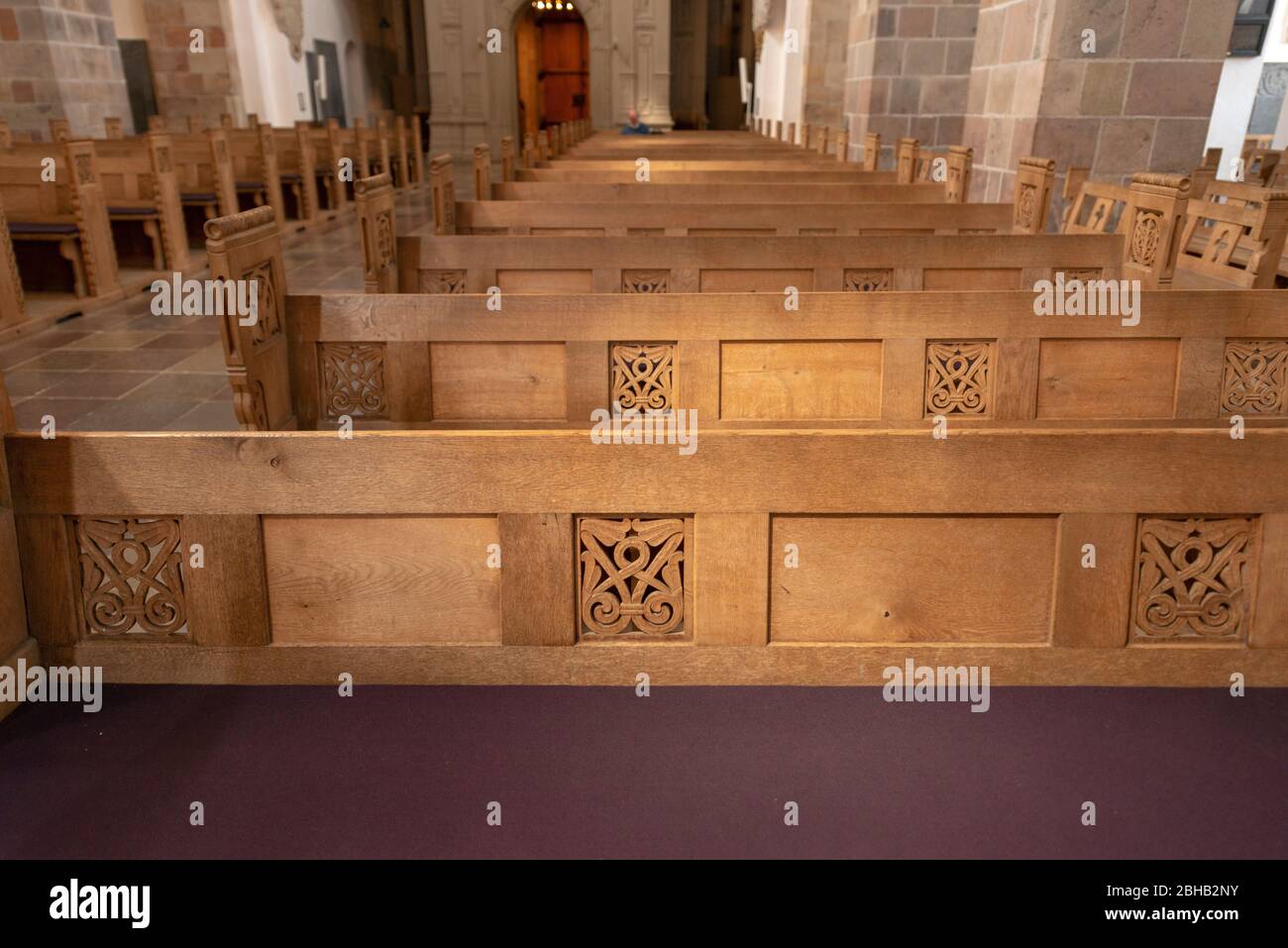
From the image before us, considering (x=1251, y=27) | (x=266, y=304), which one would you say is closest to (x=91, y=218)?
(x=266, y=304)

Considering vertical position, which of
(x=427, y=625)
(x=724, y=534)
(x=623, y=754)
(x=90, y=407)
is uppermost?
(x=724, y=534)

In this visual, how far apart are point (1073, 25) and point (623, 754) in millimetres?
5732

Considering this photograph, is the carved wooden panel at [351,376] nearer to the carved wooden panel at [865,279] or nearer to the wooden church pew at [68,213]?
the carved wooden panel at [865,279]

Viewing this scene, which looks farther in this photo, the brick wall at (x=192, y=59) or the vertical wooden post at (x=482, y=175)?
the brick wall at (x=192, y=59)

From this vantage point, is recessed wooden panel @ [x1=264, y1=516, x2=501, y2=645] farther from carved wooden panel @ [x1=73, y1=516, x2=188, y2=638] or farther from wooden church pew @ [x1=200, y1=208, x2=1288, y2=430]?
wooden church pew @ [x1=200, y1=208, x2=1288, y2=430]

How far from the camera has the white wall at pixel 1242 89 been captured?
508 inches

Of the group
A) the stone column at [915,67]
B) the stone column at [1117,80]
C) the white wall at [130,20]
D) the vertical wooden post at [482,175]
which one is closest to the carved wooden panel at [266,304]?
the vertical wooden post at [482,175]

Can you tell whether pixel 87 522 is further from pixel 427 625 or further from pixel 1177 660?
pixel 1177 660

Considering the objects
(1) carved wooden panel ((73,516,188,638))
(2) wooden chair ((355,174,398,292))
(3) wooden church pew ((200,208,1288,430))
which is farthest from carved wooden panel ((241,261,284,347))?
(1) carved wooden panel ((73,516,188,638))

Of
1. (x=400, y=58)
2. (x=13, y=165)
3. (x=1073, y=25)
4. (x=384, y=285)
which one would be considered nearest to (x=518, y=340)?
(x=384, y=285)

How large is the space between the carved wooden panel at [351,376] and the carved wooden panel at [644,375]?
0.80 meters

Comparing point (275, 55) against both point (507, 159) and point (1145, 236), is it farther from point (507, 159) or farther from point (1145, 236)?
point (1145, 236)

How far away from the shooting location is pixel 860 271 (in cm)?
414

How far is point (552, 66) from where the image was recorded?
24.0m
